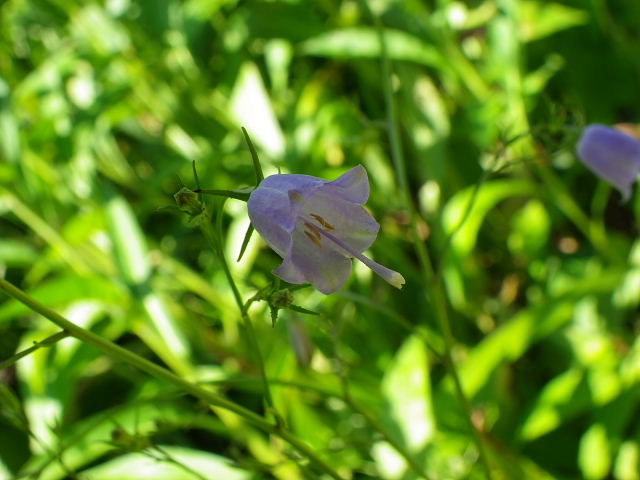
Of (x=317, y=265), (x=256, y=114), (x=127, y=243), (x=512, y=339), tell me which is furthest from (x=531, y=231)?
(x=317, y=265)

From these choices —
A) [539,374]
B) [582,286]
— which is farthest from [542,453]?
[582,286]

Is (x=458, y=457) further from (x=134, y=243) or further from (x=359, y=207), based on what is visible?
(x=359, y=207)

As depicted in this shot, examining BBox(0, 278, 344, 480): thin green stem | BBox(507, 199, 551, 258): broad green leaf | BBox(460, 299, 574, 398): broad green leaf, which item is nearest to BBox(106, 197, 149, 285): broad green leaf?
BBox(460, 299, 574, 398): broad green leaf

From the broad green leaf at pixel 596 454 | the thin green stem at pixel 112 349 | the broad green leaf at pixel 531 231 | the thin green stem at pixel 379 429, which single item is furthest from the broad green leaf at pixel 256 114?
the thin green stem at pixel 112 349

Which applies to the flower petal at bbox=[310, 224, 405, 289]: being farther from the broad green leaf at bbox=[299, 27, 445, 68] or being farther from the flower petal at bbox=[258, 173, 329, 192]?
the broad green leaf at bbox=[299, 27, 445, 68]

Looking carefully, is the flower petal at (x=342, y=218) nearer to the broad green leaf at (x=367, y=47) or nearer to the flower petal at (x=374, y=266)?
the flower petal at (x=374, y=266)
